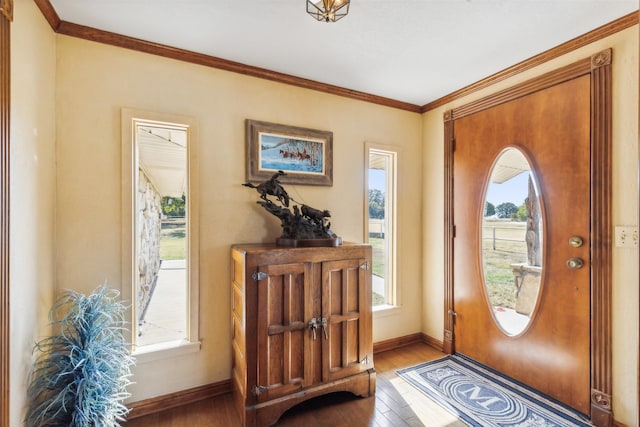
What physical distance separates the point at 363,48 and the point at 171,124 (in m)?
1.45

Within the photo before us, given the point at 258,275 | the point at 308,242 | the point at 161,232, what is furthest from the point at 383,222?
the point at 161,232

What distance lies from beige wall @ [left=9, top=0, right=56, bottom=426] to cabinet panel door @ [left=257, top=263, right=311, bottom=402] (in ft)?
3.72

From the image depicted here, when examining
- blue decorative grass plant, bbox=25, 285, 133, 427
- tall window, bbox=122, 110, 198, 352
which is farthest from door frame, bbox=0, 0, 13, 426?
tall window, bbox=122, 110, 198, 352

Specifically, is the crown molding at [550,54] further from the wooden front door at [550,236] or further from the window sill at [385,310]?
the window sill at [385,310]

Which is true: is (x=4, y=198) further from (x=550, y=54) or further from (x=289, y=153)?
(x=550, y=54)

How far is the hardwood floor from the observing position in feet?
6.22

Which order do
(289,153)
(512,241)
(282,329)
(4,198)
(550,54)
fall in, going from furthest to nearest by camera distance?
(289,153) < (512,241) < (550,54) < (282,329) < (4,198)

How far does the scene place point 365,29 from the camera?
A: 6.07 feet

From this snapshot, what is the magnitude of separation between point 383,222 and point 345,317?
3.94 feet

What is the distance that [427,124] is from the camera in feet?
10.2

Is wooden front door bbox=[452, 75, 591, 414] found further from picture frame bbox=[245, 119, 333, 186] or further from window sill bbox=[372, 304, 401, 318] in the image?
picture frame bbox=[245, 119, 333, 186]

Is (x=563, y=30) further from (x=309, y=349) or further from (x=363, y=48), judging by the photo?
(x=309, y=349)

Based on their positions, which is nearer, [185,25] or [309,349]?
[185,25]

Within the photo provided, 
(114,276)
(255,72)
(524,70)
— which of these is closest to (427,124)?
(524,70)
